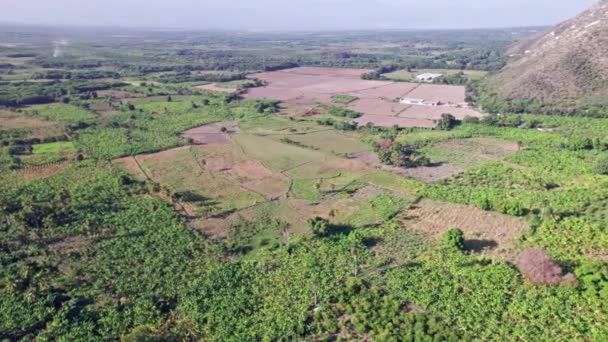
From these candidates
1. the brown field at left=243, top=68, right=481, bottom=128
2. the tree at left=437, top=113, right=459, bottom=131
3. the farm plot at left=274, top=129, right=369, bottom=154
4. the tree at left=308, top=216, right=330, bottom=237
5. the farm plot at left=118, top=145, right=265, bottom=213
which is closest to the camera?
the tree at left=308, top=216, right=330, bottom=237

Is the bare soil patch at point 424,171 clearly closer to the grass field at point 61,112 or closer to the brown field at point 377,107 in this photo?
the brown field at point 377,107

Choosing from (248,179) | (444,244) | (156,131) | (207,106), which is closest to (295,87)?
(207,106)

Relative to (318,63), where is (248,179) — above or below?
below

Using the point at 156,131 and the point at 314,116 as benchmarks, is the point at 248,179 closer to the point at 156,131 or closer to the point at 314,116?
the point at 156,131

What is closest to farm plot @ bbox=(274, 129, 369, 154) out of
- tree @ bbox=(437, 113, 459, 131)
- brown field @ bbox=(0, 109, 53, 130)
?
tree @ bbox=(437, 113, 459, 131)

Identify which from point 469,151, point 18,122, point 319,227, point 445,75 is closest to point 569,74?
point 469,151

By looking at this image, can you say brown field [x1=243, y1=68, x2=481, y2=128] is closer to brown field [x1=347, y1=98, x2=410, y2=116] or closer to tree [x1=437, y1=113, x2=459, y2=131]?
brown field [x1=347, y1=98, x2=410, y2=116]
